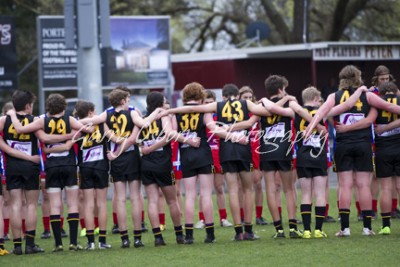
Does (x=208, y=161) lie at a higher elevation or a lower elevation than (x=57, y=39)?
lower

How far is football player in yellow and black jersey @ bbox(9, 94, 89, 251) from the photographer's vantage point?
43.0 ft

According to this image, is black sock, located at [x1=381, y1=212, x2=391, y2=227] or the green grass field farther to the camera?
black sock, located at [x1=381, y1=212, x2=391, y2=227]

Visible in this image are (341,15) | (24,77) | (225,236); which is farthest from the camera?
(24,77)

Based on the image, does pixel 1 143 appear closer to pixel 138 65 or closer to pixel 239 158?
pixel 239 158

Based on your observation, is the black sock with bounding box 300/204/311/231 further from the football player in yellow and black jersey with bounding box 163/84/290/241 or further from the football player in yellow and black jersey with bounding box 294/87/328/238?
the football player in yellow and black jersey with bounding box 163/84/290/241

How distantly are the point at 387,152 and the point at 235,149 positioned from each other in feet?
6.91

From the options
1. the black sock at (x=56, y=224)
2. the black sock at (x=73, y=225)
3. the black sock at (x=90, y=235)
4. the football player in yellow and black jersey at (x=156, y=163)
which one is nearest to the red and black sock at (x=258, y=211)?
the football player in yellow and black jersey at (x=156, y=163)

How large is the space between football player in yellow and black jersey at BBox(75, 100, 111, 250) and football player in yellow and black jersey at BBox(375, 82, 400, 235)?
376cm

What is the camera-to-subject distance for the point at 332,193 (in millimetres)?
21328

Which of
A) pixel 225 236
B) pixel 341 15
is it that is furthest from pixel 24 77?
pixel 225 236

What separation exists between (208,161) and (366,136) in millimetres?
2158

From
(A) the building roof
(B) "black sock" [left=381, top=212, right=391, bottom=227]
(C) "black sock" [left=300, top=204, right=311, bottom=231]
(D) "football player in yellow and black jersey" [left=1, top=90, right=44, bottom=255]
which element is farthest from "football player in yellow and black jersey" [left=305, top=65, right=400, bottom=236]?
(A) the building roof

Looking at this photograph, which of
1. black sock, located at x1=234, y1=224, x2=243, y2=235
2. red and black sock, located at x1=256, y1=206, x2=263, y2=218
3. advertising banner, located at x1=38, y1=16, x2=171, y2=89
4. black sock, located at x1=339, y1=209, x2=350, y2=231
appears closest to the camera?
black sock, located at x1=339, y1=209, x2=350, y2=231

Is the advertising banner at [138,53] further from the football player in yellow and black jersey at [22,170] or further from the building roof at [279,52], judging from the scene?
the football player in yellow and black jersey at [22,170]
